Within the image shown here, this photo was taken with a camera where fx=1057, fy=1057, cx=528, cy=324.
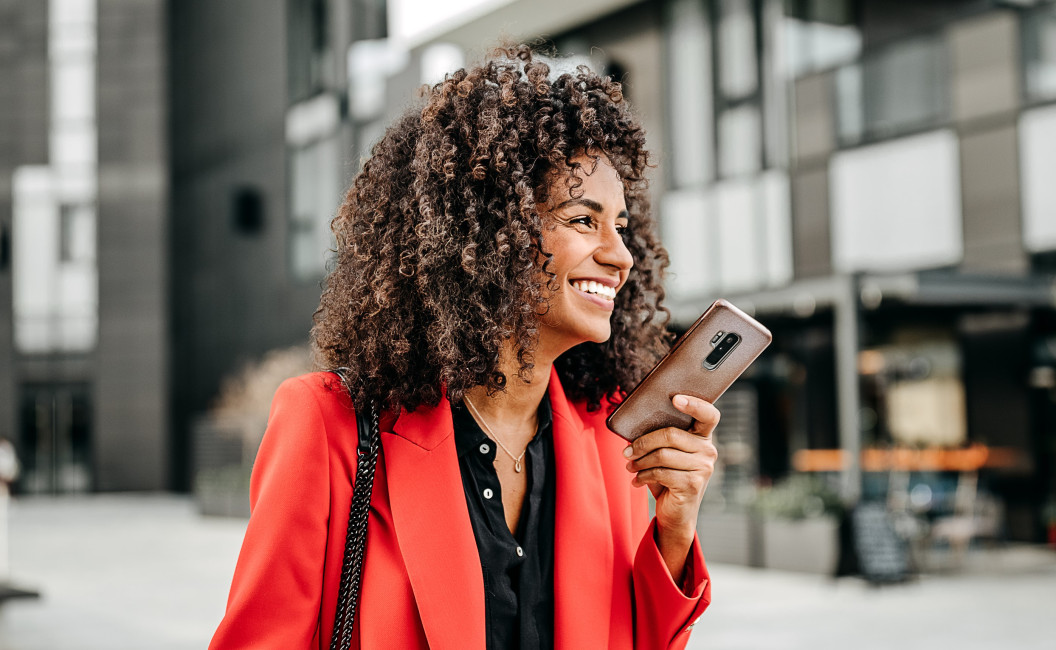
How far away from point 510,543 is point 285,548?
0.39 meters

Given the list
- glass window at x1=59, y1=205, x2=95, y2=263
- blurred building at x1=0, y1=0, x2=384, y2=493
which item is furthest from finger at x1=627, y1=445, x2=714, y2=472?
glass window at x1=59, y1=205, x2=95, y2=263

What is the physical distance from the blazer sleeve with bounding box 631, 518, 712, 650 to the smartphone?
24cm

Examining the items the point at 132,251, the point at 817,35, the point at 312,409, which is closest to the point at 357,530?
the point at 312,409

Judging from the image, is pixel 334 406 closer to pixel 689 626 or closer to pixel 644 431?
pixel 644 431

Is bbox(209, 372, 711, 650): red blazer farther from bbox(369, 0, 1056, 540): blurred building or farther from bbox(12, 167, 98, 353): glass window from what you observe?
bbox(12, 167, 98, 353): glass window

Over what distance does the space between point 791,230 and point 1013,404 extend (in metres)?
4.63

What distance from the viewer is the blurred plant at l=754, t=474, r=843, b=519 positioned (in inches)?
477

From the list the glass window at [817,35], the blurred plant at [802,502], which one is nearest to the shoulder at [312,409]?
the blurred plant at [802,502]

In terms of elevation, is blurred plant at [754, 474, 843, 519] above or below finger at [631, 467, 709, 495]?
below

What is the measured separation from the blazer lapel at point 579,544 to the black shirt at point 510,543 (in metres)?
0.03

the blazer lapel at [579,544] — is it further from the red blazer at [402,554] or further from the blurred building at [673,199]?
the blurred building at [673,199]

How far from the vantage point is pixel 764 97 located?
58.9 feet

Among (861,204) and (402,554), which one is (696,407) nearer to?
(402,554)

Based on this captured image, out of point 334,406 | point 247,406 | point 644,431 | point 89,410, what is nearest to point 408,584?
point 334,406
